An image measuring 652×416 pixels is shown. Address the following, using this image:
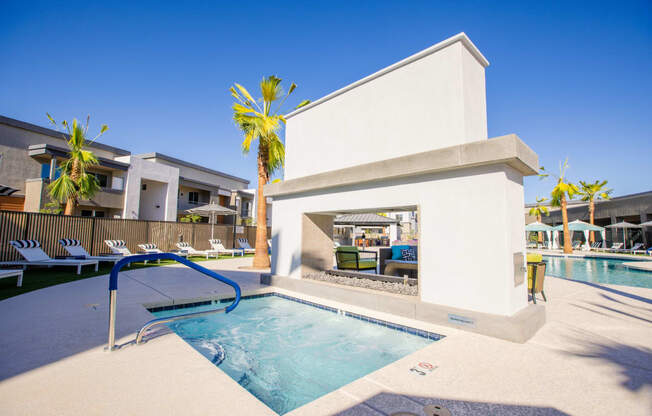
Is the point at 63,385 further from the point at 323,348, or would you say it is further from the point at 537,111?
the point at 537,111

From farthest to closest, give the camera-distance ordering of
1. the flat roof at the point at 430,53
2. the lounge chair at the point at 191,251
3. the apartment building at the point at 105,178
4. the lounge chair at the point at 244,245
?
the lounge chair at the point at 244,245
the apartment building at the point at 105,178
the lounge chair at the point at 191,251
the flat roof at the point at 430,53

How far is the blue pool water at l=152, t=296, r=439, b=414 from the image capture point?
11.1 feet

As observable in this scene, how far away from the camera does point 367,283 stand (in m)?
6.37

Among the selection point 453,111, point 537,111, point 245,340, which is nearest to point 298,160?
point 453,111

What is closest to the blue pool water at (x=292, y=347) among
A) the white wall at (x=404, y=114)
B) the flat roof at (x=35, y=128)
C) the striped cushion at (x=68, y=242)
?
the white wall at (x=404, y=114)

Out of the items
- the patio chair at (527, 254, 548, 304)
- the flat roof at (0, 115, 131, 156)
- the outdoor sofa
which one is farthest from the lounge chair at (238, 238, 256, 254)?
the patio chair at (527, 254, 548, 304)

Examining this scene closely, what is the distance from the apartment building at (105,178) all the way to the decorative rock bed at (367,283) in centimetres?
1751

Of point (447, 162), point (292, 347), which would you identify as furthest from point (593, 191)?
point (292, 347)

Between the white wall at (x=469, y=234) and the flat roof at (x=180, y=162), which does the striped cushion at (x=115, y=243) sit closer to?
the white wall at (x=469, y=234)

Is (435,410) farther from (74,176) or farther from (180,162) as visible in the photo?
(180,162)

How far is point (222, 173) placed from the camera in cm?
3419

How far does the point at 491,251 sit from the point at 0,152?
27673mm

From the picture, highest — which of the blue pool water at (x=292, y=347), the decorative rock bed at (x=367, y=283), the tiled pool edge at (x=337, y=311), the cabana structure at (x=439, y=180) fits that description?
the cabana structure at (x=439, y=180)

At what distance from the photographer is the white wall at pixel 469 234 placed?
4.12 m
